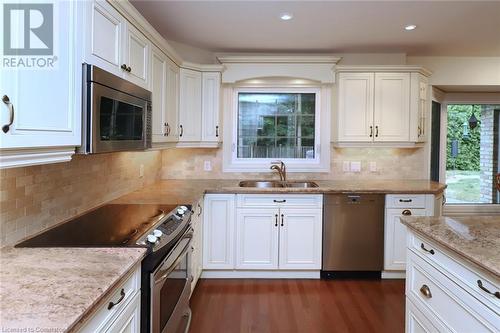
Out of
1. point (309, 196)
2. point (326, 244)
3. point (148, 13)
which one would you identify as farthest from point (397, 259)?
point (148, 13)

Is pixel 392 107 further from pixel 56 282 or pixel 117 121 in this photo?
pixel 56 282

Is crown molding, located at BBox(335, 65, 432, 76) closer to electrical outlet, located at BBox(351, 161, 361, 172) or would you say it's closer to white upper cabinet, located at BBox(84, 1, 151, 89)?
electrical outlet, located at BBox(351, 161, 361, 172)

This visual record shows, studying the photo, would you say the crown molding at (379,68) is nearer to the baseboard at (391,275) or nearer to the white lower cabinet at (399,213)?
the white lower cabinet at (399,213)

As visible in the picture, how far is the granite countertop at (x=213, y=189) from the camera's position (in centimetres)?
269

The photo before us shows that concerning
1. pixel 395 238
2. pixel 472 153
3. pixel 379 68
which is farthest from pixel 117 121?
pixel 472 153

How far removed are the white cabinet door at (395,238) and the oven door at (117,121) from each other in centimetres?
236

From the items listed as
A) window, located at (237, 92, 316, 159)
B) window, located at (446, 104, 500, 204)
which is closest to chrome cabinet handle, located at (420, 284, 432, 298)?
window, located at (237, 92, 316, 159)

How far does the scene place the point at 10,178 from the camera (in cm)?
150

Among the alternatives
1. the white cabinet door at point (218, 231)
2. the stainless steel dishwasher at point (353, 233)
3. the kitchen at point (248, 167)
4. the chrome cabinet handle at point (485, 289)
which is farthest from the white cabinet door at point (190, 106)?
the chrome cabinet handle at point (485, 289)

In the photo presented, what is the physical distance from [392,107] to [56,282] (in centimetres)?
346

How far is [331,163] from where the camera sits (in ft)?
12.8

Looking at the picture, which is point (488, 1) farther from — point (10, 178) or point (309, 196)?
point (10, 178)

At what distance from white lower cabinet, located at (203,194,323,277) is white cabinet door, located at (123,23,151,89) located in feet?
4.33

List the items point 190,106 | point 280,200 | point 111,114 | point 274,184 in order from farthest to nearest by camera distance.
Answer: point 274,184, point 190,106, point 280,200, point 111,114
